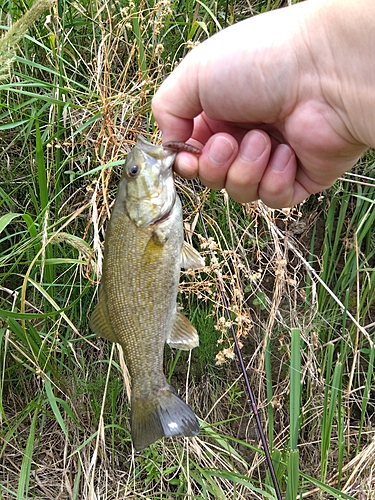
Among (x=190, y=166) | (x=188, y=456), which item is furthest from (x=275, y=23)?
(x=188, y=456)

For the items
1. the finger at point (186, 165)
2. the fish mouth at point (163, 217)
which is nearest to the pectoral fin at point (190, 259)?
the fish mouth at point (163, 217)

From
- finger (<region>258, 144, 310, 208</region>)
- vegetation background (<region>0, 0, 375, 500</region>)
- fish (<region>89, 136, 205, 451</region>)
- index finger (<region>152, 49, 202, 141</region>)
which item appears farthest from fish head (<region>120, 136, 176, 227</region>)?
vegetation background (<region>0, 0, 375, 500</region>)

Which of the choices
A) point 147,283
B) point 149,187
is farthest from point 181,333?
point 149,187

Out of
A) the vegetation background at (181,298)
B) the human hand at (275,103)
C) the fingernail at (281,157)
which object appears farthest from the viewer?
the vegetation background at (181,298)

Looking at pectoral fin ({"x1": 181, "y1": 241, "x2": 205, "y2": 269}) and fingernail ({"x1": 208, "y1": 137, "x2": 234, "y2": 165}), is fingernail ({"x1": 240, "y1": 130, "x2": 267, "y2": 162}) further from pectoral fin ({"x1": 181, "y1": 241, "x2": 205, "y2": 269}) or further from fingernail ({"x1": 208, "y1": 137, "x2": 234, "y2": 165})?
pectoral fin ({"x1": 181, "y1": 241, "x2": 205, "y2": 269})

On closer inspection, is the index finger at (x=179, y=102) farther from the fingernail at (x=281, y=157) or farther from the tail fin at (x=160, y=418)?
the tail fin at (x=160, y=418)

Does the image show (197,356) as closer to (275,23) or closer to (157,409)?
(157,409)
